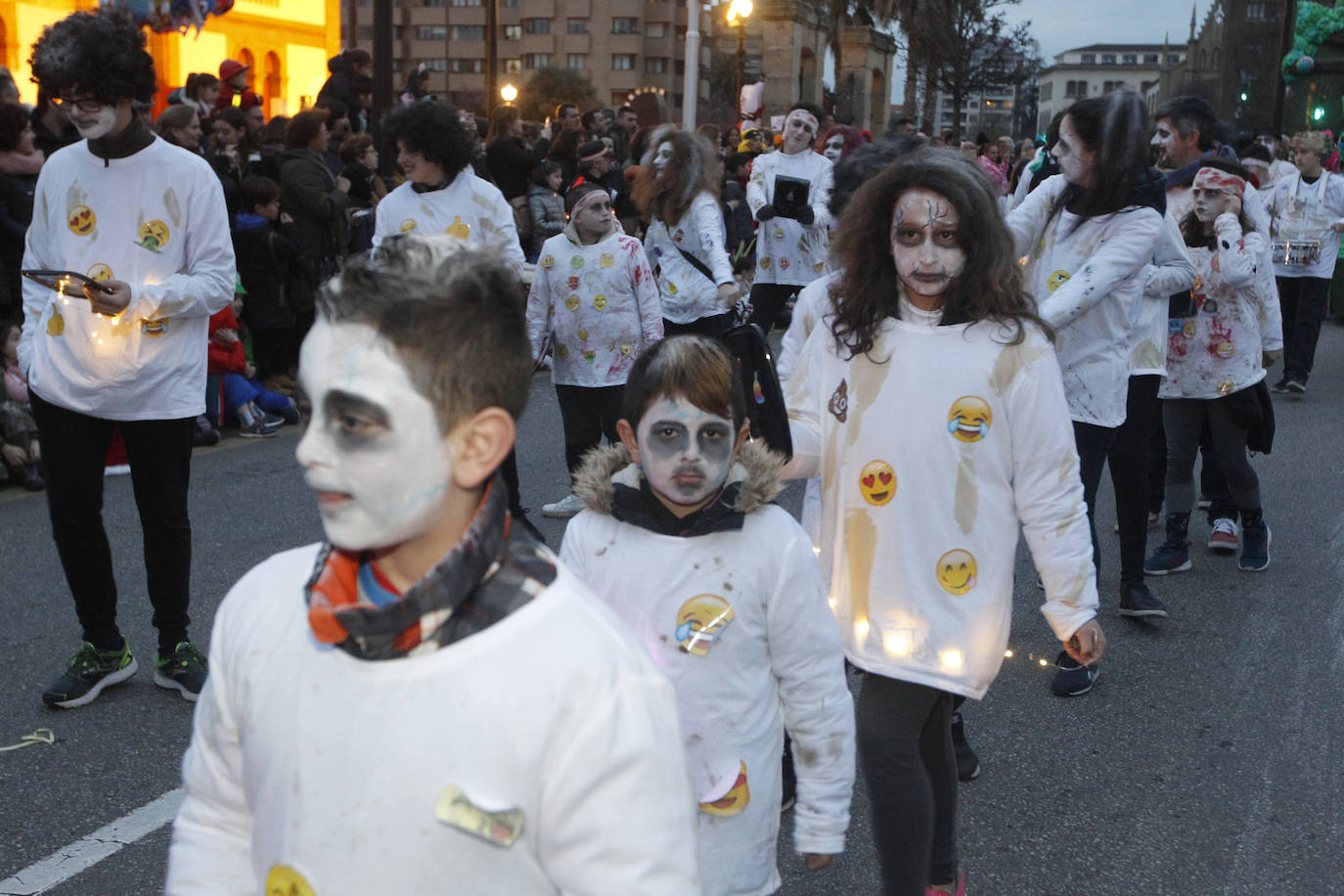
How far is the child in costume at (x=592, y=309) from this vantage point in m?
6.43

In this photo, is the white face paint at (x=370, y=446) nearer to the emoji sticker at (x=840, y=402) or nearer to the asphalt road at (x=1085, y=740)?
the emoji sticker at (x=840, y=402)

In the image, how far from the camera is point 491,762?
136 cm

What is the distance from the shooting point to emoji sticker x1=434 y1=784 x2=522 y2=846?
1.36 m

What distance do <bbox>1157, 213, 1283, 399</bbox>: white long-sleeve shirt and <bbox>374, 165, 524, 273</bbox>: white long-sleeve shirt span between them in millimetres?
3054

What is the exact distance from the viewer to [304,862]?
1442 millimetres

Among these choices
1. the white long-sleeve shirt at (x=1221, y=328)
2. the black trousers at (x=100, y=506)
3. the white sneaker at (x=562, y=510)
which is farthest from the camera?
the white sneaker at (x=562, y=510)

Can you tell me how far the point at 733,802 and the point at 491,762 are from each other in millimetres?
1198

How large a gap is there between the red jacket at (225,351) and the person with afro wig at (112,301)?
4.55 m

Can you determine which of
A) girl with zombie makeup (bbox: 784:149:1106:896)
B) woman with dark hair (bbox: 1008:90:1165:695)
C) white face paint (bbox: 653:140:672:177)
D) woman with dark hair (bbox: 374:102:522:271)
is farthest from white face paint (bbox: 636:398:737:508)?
white face paint (bbox: 653:140:672:177)

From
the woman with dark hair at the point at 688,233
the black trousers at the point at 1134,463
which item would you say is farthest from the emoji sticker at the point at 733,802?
the woman with dark hair at the point at 688,233

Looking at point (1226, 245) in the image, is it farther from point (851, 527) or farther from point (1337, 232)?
point (1337, 232)

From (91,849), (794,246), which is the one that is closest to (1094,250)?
(91,849)

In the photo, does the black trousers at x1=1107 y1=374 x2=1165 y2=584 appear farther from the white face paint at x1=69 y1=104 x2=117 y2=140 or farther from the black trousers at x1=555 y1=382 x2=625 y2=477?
the white face paint at x1=69 y1=104 x2=117 y2=140

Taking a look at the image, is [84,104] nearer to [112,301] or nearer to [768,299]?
[112,301]
